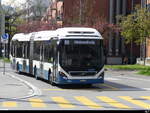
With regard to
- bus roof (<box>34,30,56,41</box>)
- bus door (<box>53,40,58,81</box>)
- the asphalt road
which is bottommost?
the asphalt road

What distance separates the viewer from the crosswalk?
17.5m

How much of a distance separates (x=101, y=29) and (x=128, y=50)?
11210mm

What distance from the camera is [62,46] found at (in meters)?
26.0

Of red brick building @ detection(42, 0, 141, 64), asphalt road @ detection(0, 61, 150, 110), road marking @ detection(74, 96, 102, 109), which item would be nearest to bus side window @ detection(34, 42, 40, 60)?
asphalt road @ detection(0, 61, 150, 110)

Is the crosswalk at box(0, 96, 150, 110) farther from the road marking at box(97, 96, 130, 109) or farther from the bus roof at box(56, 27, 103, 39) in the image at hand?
the bus roof at box(56, 27, 103, 39)

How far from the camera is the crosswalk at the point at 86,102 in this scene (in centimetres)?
1748

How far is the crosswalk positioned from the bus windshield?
4.63 meters

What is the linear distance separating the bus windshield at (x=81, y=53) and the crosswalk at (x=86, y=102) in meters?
4.63

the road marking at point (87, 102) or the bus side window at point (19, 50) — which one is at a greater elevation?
the bus side window at point (19, 50)

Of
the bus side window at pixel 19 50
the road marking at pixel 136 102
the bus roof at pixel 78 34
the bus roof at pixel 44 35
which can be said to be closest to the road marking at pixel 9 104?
the road marking at pixel 136 102

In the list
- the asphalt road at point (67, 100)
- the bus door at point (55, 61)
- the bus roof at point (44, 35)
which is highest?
the bus roof at point (44, 35)

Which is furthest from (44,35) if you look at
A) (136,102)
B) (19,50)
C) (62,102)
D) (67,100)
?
(136,102)

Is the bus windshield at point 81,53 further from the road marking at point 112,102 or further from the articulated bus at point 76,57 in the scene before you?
the road marking at point 112,102

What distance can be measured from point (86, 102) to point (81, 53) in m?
7.14
